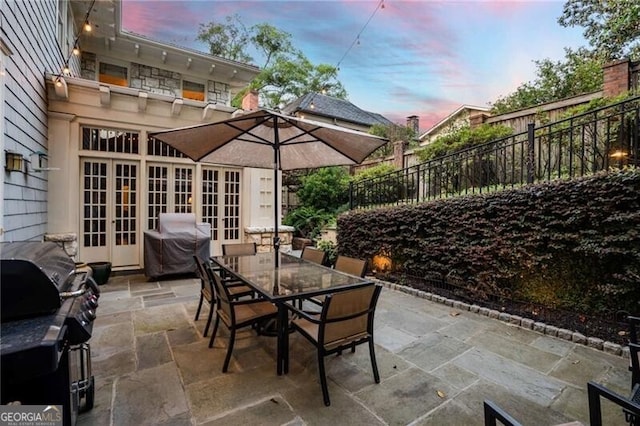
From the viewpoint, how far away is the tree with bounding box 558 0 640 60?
30.2 feet

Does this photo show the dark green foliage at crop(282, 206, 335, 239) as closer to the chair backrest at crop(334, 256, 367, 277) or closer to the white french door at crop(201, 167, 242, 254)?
the white french door at crop(201, 167, 242, 254)

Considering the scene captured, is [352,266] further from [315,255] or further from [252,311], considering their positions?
[252,311]

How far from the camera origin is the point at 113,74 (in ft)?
A: 24.3

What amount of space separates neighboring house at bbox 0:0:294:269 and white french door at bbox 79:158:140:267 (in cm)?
2

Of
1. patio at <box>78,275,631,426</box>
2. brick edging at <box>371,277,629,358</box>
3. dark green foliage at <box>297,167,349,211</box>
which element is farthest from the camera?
dark green foliage at <box>297,167,349,211</box>

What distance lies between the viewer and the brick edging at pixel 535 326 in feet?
9.13

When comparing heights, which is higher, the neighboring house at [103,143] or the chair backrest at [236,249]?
the neighboring house at [103,143]

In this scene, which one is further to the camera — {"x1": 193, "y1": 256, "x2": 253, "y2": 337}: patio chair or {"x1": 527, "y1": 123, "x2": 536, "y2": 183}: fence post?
{"x1": 527, "y1": 123, "x2": 536, "y2": 183}: fence post

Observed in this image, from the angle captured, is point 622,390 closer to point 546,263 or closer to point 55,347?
point 546,263

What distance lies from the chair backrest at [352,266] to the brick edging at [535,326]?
72.2 inches

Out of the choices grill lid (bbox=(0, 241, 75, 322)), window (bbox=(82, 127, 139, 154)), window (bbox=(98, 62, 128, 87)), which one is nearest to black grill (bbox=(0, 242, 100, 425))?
grill lid (bbox=(0, 241, 75, 322))

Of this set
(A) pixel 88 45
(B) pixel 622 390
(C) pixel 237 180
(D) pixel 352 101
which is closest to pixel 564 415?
(B) pixel 622 390

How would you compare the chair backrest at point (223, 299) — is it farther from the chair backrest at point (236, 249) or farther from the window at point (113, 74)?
the window at point (113, 74)

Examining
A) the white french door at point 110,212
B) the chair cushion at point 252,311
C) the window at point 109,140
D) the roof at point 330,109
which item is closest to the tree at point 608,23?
the roof at point 330,109
